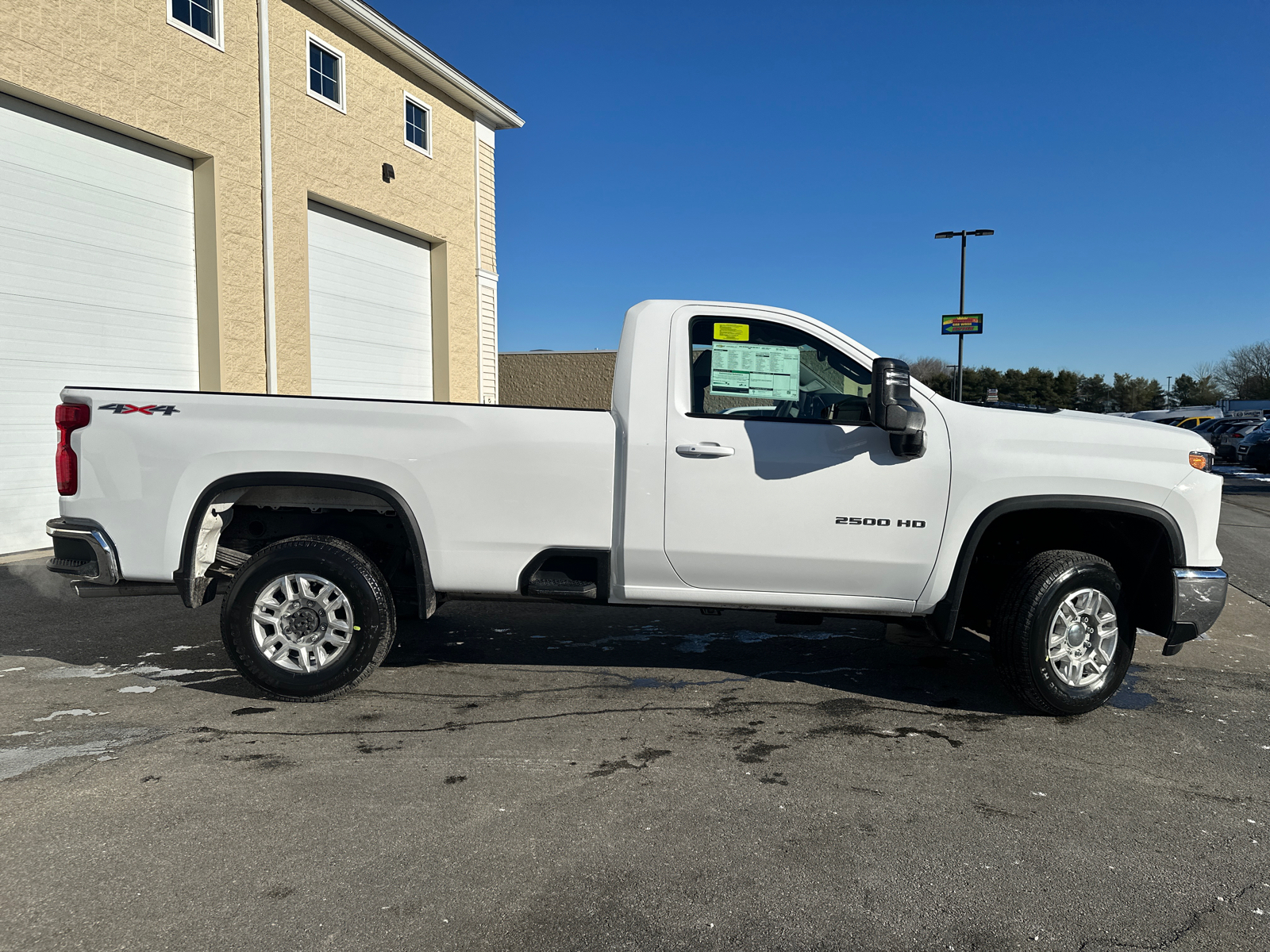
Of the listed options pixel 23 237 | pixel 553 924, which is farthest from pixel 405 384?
pixel 553 924

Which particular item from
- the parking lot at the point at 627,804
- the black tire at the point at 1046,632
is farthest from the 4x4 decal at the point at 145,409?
the black tire at the point at 1046,632

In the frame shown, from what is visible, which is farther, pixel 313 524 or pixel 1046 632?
pixel 313 524

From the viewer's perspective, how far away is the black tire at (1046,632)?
4438 mm

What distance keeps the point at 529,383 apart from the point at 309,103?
33.8 feet

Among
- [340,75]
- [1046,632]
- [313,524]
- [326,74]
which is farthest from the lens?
[340,75]

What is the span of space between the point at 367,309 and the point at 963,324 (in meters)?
24.7

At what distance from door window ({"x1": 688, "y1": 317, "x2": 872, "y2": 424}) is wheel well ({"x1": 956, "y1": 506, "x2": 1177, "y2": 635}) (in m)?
1.06

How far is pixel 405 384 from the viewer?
15.8m

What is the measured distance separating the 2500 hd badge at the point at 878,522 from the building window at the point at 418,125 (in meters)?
13.4

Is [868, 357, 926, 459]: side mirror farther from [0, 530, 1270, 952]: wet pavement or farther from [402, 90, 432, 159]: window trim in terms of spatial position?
[402, 90, 432, 159]: window trim

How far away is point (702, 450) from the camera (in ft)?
14.7

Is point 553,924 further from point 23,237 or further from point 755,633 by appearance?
point 23,237

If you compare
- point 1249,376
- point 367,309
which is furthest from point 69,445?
point 1249,376

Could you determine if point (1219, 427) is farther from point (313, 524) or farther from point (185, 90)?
point (313, 524)
